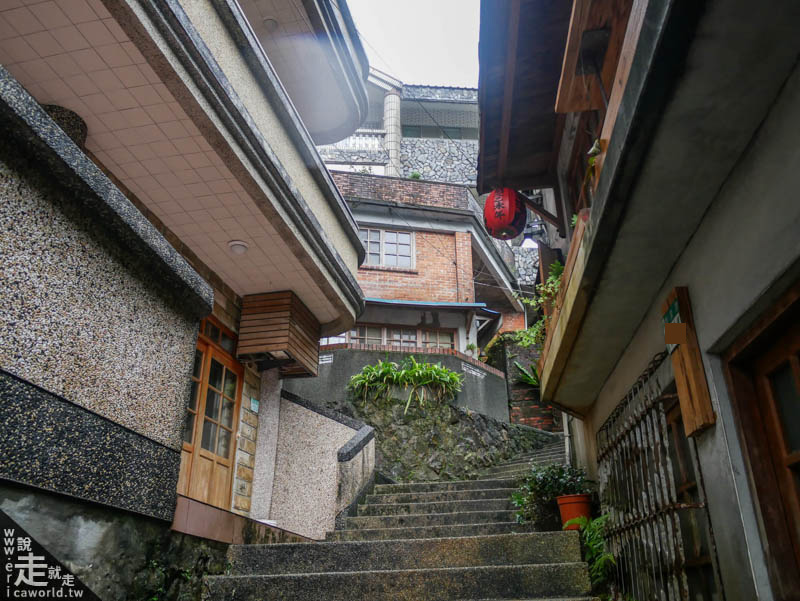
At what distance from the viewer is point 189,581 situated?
13.1 feet

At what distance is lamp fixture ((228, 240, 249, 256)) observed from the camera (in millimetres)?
6605

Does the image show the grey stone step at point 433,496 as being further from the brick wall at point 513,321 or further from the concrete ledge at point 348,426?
the brick wall at point 513,321

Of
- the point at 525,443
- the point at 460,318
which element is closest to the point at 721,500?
the point at 525,443

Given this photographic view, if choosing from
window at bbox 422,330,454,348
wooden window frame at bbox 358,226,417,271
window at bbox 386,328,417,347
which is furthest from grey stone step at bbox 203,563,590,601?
wooden window frame at bbox 358,226,417,271

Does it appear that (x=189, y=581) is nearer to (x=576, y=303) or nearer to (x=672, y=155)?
(x=576, y=303)

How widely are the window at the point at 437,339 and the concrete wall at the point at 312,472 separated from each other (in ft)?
21.0

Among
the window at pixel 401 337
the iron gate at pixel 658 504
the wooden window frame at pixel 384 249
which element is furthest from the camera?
the wooden window frame at pixel 384 249

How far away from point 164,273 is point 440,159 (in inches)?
869

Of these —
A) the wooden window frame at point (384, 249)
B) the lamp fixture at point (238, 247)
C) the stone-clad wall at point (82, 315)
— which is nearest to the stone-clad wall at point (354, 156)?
the wooden window frame at point (384, 249)

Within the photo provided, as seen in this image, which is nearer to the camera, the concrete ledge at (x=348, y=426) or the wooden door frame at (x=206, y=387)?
the wooden door frame at (x=206, y=387)

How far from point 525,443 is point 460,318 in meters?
3.71

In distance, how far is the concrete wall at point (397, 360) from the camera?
473 inches

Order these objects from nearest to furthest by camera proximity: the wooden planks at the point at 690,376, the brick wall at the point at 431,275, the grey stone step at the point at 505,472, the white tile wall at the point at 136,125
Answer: the wooden planks at the point at 690,376 → the white tile wall at the point at 136,125 → the grey stone step at the point at 505,472 → the brick wall at the point at 431,275

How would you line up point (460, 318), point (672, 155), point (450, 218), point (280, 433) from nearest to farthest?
1. point (672, 155)
2. point (280, 433)
3. point (460, 318)
4. point (450, 218)
